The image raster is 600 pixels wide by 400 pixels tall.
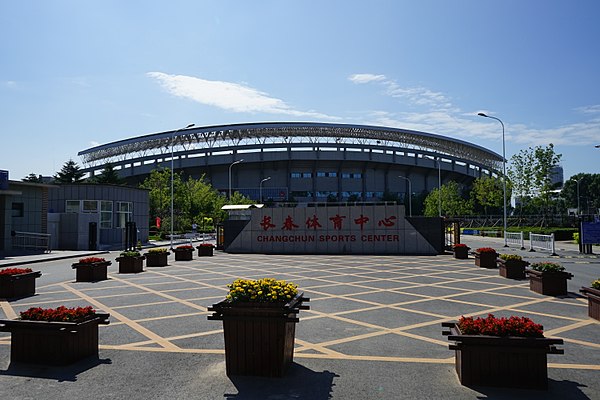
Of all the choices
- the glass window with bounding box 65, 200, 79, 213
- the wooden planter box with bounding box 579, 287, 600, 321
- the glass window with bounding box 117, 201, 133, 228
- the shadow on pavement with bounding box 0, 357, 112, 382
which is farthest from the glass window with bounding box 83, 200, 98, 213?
the wooden planter box with bounding box 579, 287, 600, 321

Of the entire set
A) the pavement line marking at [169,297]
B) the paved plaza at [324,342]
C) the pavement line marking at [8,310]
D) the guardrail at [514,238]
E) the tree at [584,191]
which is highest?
the tree at [584,191]

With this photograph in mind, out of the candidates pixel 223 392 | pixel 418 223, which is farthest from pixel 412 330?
pixel 418 223

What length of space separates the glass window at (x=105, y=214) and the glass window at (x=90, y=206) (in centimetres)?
49

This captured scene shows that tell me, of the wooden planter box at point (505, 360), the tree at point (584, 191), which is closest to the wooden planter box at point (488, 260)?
the wooden planter box at point (505, 360)

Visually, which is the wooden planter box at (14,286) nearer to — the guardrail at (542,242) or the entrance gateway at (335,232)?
the entrance gateway at (335,232)

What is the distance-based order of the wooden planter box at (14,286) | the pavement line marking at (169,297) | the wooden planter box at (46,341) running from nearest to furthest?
the wooden planter box at (46,341)
the pavement line marking at (169,297)
the wooden planter box at (14,286)

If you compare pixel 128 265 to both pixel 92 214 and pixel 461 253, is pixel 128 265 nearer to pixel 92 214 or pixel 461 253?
pixel 461 253

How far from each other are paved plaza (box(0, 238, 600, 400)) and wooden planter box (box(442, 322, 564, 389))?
0.15 meters

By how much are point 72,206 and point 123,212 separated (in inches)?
172

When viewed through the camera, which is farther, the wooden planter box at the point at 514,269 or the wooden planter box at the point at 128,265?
the wooden planter box at the point at 128,265

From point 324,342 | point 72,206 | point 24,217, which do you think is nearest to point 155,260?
point 324,342

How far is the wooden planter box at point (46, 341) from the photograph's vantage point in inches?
261

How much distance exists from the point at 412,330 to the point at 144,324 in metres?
5.50

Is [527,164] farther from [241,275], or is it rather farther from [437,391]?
[437,391]
